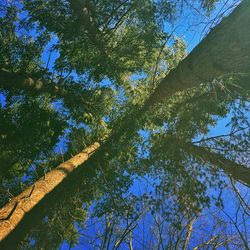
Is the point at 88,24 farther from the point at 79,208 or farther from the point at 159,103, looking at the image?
the point at 79,208

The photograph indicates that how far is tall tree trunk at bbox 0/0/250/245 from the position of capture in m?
5.07

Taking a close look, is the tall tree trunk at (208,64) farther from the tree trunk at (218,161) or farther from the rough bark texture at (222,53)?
the tree trunk at (218,161)

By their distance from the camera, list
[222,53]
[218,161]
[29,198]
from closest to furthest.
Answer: [222,53]
[29,198]
[218,161]

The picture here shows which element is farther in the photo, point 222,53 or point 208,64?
point 208,64

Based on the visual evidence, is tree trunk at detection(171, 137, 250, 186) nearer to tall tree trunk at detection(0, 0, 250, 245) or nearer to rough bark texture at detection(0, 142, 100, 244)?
tall tree trunk at detection(0, 0, 250, 245)

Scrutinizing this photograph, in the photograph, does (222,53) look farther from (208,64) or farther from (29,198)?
(29,198)

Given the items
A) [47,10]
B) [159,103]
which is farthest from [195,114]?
[47,10]

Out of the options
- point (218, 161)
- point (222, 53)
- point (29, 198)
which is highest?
point (218, 161)

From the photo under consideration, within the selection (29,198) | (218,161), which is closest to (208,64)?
(218,161)

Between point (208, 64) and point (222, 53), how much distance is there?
385mm

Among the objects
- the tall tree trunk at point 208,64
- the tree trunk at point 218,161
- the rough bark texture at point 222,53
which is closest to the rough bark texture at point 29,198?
the tall tree trunk at point 208,64

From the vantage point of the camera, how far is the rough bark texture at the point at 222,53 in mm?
5012

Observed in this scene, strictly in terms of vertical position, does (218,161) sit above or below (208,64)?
above

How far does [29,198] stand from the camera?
669 cm
